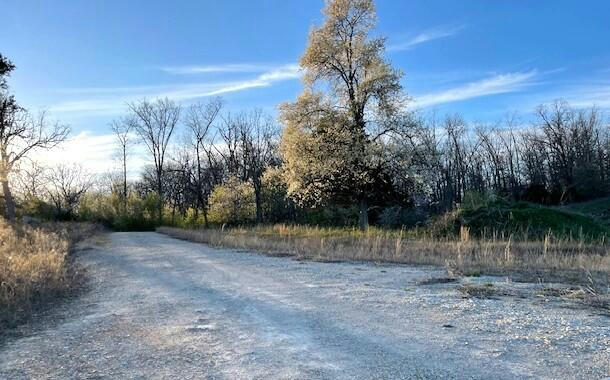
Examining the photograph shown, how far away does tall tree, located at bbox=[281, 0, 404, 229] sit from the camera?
2630cm

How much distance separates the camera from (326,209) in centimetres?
→ 3984

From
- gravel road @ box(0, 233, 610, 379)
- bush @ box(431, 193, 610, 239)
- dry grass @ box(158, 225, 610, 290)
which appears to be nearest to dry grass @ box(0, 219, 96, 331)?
gravel road @ box(0, 233, 610, 379)

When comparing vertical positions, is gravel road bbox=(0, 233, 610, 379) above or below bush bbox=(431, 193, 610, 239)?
below

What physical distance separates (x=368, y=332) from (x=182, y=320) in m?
2.48

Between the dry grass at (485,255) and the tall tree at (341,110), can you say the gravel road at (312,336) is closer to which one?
the dry grass at (485,255)

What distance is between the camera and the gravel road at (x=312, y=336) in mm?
4371

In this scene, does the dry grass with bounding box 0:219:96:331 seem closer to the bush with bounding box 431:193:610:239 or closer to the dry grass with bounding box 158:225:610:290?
the dry grass with bounding box 158:225:610:290

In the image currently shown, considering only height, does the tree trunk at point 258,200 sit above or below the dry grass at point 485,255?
above

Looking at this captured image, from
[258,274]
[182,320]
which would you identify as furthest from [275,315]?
[258,274]

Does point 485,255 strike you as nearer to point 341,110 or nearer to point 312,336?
point 312,336

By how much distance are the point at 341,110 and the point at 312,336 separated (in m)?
22.9

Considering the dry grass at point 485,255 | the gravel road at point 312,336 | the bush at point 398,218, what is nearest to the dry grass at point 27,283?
the gravel road at point 312,336

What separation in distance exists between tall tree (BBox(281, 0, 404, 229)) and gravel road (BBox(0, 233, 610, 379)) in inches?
689

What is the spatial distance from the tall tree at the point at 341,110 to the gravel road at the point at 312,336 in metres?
17.5
